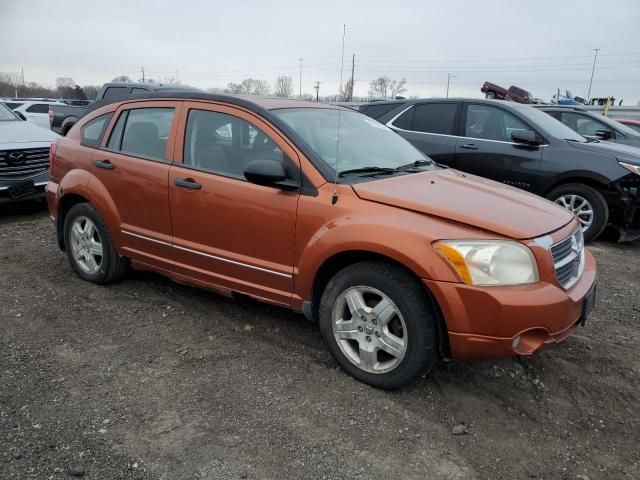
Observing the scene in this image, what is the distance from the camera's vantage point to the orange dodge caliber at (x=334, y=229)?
2.76 m

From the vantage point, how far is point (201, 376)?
10.5 feet

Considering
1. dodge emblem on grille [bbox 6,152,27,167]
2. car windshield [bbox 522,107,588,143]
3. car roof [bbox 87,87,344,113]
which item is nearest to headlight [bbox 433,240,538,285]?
car roof [bbox 87,87,344,113]

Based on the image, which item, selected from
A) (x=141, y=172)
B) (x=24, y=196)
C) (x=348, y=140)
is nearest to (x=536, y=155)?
(x=348, y=140)

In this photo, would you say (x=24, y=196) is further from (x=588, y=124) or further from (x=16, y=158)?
(x=588, y=124)

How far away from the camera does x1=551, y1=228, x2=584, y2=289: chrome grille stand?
2.90m

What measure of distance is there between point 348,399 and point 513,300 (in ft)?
3.52

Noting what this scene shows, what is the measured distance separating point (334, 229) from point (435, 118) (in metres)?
5.08

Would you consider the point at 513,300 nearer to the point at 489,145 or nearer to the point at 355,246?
the point at 355,246

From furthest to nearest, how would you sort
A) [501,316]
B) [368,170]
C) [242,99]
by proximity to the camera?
[242,99] < [368,170] < [501,316]

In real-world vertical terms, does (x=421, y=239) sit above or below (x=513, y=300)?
above

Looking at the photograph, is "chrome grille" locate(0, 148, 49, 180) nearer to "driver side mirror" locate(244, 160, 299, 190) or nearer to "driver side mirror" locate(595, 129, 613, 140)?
"driver side mirror" locate(244, 160, 299, 190)

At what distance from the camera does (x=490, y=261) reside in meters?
2.72

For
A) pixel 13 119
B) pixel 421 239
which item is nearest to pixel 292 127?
pixel 421 239

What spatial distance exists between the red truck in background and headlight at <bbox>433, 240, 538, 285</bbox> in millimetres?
12712
